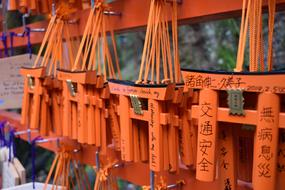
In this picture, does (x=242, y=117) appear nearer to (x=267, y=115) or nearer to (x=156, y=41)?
(x=267, y=115)

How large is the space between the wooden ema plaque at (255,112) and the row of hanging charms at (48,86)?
0.47m

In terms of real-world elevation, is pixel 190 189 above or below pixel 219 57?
below

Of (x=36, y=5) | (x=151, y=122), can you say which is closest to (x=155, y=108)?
(x=151, y=122)

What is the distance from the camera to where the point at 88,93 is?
0.72 metres

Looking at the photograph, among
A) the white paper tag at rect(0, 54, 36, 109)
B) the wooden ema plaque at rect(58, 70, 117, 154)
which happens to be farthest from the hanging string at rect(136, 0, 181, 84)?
the white paper tag at rect(0, 54, 36, 109)

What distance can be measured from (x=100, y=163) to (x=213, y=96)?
0.47 m

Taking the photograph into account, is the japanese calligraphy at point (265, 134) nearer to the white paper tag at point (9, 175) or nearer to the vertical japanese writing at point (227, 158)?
the vertical japanese writing at point (227, 158)

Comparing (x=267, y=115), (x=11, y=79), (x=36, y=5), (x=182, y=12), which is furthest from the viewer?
(x=11, y=79)

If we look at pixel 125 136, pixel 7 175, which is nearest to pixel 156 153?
pixel 125 136

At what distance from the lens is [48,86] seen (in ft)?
2.78

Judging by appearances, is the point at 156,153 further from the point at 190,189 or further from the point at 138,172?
the point at 138,172

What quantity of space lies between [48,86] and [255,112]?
540mm

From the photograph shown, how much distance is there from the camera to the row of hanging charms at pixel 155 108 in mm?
550

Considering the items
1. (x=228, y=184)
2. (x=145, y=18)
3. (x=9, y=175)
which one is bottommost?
(x=9, y=175)
